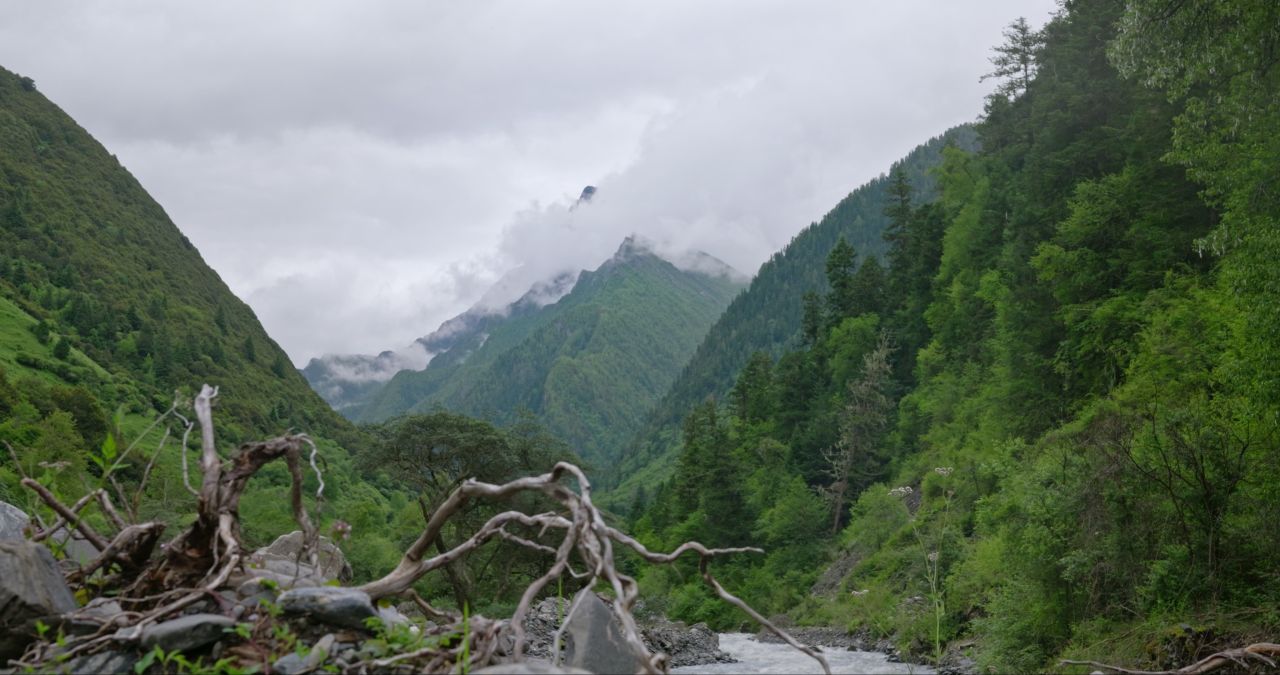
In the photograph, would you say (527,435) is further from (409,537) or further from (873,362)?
(873,362)

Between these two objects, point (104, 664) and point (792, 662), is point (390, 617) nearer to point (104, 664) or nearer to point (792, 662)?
point (104, 664)

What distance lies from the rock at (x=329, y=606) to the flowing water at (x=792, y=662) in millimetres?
16935

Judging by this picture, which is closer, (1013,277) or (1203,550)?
(1203,550)

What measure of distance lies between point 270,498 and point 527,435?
17387 mm

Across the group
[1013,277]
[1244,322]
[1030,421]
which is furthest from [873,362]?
[1244,322]

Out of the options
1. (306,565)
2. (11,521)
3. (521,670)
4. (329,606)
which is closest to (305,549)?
(306,565)

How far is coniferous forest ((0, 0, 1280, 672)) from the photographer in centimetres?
1228

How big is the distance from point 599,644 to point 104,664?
77.0 inches

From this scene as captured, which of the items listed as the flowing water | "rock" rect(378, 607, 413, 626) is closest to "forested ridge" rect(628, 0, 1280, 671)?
the flowing water

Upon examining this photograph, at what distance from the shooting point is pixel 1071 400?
2711 cm

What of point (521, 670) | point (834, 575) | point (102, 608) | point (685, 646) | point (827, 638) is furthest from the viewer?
point (834, 575)

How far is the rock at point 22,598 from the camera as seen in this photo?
130 inches

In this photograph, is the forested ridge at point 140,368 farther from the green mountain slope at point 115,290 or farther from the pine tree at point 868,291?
the pine tree at point 868,291

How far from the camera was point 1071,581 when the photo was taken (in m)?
15.2
